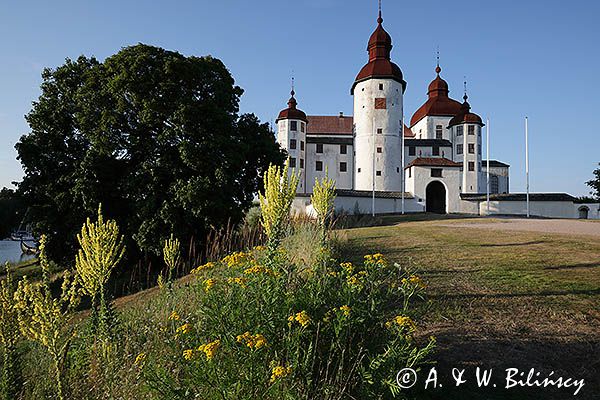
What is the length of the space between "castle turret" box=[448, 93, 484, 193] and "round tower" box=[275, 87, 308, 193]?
15.6m

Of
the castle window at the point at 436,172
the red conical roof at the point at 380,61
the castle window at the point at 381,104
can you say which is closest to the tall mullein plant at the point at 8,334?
the castle window at the point at 436,172

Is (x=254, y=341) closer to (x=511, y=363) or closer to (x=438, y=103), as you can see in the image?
(x=511, y=363)

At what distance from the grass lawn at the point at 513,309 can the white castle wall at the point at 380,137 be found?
92.8 ft

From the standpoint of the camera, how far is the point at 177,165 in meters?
18.4

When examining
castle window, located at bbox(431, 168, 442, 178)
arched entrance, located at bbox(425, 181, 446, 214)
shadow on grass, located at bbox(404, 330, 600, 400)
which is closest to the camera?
shadow on grass, located at bbox(404, 330, 600, 400)

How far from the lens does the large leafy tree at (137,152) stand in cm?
1745

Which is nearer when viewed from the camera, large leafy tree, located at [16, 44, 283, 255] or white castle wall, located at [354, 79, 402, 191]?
large leafy tree, located at [16, 44, 283, 255]

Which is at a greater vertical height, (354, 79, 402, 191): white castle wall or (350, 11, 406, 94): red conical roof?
(350, 11, 406, 94): red conical roof

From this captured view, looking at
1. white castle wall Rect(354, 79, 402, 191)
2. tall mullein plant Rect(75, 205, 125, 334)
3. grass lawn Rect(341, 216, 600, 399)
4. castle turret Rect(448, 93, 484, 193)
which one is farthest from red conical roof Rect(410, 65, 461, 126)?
tall mullein plant Rect(75, 205, 125, 334)

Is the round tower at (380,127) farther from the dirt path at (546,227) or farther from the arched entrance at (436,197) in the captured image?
the dirt path at (546,227)

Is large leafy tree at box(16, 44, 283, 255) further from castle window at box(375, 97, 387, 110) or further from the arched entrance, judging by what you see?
castle window at box(375, 97, 387, 110)

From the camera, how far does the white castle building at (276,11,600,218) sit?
1351 inches

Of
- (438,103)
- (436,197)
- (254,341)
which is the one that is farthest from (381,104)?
(254,341)

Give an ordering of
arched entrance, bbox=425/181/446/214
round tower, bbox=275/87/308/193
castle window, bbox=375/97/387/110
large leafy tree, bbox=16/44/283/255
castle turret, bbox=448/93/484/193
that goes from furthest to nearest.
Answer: round tower, bbox=275/87/308/193
castle turret, bbox=448/93/484/193
castle window, bbox=375/97/387/110
arched entrance, bbox=425/181/446/214
large leafy tree, bbox=16/44/283/255
